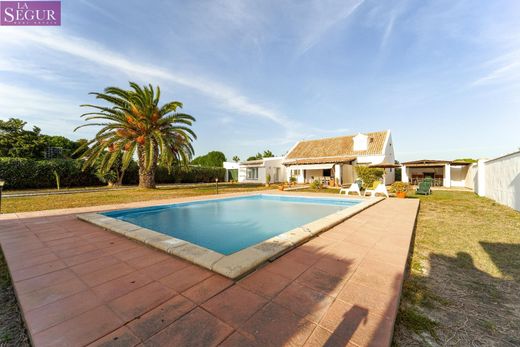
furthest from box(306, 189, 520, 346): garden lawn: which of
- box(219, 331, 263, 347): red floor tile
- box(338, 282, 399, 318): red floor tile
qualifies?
box(219, 331, 263, 347): red floor tile

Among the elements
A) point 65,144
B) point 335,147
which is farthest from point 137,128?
point 65,144

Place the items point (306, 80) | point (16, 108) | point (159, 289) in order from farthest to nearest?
1. point (306, 80)
2. point (16, 108)
3. point (159, 289)

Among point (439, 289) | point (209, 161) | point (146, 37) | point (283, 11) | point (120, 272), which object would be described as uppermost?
point (283, 11)

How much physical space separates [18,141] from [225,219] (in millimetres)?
39585

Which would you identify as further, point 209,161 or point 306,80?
point 209,161

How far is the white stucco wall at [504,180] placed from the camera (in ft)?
35.0

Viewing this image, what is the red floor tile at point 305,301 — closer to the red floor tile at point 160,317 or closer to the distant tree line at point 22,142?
the red floor tile at point 160,317

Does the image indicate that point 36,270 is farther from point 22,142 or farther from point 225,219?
point 22,142

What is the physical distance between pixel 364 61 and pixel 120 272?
20168mm

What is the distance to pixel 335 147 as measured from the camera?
3403 centimetres

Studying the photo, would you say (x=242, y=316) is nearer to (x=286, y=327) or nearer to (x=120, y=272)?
(x=286, y=327)

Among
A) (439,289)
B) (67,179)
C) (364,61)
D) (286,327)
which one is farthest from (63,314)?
(67,179)

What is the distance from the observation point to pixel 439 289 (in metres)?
3.54

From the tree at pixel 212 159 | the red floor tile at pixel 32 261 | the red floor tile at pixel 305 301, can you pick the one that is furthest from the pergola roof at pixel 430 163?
the tree at pixel 212 159
